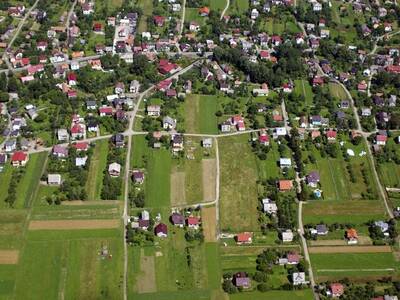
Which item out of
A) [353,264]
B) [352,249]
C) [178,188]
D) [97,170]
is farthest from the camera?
[97,170]

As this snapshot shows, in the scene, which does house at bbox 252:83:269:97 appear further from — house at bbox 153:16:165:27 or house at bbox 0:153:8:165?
house at bbox 0:153:8:165

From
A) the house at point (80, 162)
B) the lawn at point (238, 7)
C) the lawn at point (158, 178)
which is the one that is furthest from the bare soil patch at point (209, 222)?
the lawn at point (238, 7)

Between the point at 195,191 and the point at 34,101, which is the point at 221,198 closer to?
the point at 195,191

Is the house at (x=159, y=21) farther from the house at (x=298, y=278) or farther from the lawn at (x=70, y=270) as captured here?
the house at (x=298, y=278)

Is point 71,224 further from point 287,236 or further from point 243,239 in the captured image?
point 287,236

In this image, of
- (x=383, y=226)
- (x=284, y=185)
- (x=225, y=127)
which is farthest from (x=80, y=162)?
(x=383, y=226)

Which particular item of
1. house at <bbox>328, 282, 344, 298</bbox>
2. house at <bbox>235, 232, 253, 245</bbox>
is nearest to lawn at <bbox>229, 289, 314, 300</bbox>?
house at <bbox>328, 282, 344, 298</bbox>

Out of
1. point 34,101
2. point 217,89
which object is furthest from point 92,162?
point 217,89
